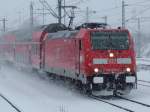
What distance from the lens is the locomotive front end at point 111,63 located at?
19938 millimetres

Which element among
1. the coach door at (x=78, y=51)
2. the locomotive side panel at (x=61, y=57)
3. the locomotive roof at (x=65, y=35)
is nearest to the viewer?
the coach door at (x=78, y=51)

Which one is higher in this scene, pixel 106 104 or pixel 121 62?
pixel 121 62

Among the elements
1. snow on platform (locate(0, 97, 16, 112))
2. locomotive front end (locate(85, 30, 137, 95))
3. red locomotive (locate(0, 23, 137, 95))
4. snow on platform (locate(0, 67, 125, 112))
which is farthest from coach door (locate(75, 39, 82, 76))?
snow on platform (locate(0, 97, 16, 112))

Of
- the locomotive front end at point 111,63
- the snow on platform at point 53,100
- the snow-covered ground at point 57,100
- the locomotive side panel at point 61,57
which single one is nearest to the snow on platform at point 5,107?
the snow-covered ground at point 57,100

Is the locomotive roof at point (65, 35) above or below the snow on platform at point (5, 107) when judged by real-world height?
above

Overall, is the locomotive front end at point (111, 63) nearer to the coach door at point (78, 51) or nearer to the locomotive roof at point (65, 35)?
the coach door at point (78, 51)

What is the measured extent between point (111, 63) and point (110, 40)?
955mm

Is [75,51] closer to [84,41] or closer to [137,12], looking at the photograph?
[84,41]

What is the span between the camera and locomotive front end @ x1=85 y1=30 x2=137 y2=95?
1994 cm

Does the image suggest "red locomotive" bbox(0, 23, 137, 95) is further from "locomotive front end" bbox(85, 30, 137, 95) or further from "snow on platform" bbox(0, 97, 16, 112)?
"snow on platform" bbox(0, 97, 16, 112)

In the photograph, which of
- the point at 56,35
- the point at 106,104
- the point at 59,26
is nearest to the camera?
the point at 106,104

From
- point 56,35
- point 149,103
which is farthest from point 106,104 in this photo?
point 56,35

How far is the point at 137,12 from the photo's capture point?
428 ft

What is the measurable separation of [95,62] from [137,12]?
112m
